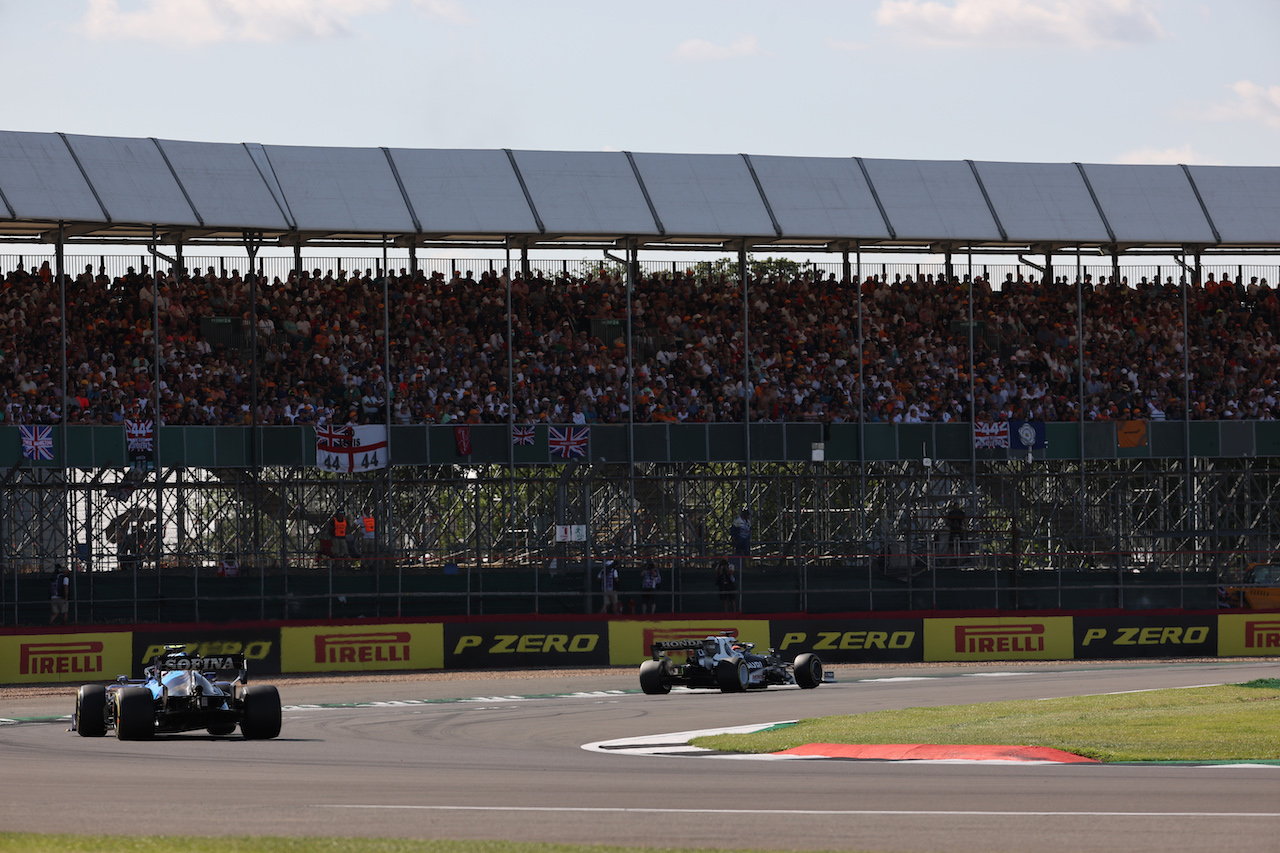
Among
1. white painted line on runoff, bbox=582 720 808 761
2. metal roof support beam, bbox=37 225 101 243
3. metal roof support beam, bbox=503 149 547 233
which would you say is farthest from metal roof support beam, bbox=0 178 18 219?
white painted line on runoff, bbox=582 720 808 761

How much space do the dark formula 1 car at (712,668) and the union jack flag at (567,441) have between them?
900 centimetres

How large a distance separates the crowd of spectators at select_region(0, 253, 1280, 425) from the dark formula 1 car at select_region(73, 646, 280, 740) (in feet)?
46.9

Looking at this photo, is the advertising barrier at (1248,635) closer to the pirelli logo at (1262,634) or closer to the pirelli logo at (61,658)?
the pirelli logo at (1262,634)

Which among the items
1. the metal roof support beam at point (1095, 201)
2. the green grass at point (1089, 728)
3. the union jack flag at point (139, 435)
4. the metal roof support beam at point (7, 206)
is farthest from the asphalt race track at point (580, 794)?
the metal roof support beam at point (1095, 201)

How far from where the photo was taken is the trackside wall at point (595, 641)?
28.8 m

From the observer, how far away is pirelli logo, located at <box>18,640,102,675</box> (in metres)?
28.8

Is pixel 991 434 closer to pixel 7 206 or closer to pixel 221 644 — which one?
pixel 221 644

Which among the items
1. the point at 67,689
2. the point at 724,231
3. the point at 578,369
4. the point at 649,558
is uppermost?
the point at 724,231

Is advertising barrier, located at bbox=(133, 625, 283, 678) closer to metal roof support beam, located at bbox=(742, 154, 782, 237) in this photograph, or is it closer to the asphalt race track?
the asphalt race track

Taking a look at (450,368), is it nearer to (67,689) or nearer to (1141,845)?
(67,689)

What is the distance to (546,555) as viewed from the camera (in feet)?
107

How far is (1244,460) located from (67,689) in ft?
97.0

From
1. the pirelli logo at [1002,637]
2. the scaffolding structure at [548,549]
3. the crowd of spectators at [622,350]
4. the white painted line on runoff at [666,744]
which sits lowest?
the white painted line on runoff at [666,744]

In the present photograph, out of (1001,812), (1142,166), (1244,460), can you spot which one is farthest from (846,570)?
(1001,812)
